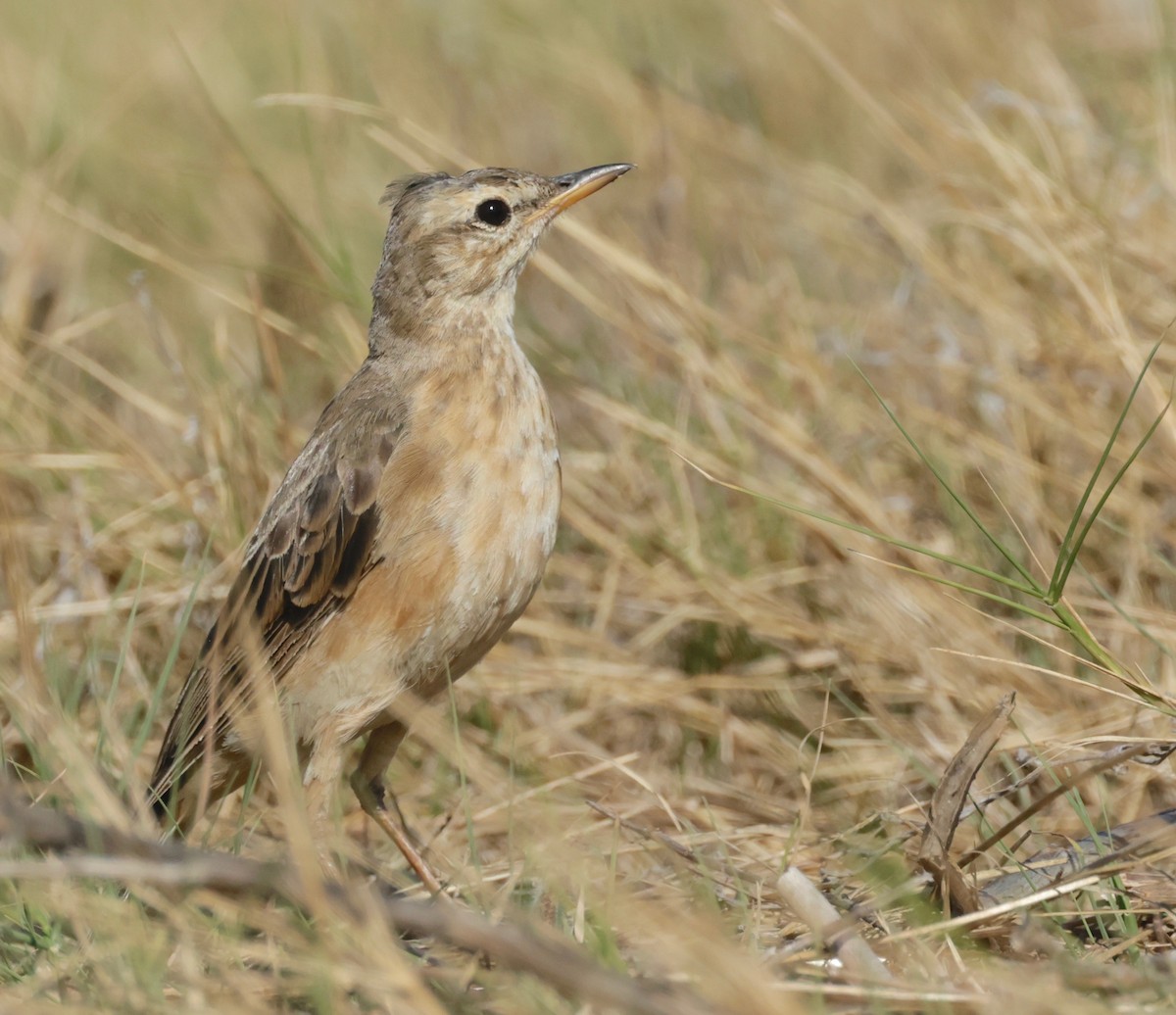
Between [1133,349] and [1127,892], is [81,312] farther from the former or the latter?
[1127,892]

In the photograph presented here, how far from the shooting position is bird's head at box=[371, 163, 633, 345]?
529 cm

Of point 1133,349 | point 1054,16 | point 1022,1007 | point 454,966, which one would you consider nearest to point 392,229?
point 1133,349

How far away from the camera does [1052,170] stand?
601cm

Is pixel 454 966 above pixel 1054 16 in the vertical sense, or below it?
below

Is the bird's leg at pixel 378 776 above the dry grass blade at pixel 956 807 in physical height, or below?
below

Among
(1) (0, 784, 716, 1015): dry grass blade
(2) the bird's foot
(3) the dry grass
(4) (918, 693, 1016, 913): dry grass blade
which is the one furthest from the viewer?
(2) the bird's foot

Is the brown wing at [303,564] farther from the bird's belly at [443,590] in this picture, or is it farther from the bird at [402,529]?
the bird's belly at [443,590]

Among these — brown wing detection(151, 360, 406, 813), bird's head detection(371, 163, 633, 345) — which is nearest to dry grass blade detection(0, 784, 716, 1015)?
brown wing detection(151, 360, 406, 813)

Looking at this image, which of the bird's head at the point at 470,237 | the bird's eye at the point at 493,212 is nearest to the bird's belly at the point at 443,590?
the bird's head at the point at 470,237

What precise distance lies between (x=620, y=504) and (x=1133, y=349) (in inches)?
81.6

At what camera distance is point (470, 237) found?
5324 mm

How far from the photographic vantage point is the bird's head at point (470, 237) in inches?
208

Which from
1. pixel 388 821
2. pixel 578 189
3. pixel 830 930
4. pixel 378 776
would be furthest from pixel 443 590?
pixel 830 930

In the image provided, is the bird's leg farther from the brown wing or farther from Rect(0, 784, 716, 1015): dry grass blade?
Rect(0, 784, 716, 1015): dry grass blade
